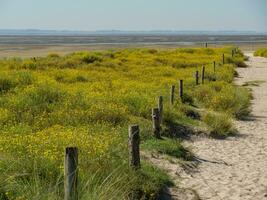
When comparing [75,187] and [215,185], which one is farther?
[215,185]

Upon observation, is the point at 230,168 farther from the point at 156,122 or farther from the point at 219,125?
the point at 219,125

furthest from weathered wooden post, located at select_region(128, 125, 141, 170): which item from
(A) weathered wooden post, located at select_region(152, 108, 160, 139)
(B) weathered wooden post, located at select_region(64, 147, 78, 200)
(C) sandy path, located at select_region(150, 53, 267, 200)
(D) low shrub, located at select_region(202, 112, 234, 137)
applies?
(D) low shrub, located at select_region(202, 112, 234, 137)

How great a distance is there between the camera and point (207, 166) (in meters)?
11.7

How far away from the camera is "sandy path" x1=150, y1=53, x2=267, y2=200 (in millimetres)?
9797

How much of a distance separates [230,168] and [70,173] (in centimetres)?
600

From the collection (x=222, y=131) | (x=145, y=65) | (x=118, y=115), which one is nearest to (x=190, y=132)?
(x=222, y=131)

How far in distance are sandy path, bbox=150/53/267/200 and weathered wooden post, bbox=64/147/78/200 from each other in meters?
3.32

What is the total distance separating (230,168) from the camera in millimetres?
11547

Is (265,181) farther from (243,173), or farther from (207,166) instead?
(207,166)

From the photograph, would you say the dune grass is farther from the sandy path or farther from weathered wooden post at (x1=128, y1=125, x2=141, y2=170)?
the sandy path

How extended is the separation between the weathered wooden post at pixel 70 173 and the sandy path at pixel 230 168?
10.9 ft

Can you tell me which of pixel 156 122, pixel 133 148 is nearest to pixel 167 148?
pixel 156 122

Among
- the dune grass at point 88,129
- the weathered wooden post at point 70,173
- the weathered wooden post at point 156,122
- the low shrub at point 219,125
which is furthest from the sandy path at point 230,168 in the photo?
the weathered wooden post at point 70,173

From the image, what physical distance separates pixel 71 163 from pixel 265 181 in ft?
18.1
